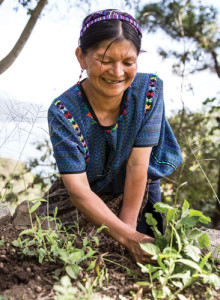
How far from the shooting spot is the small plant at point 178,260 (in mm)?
1477

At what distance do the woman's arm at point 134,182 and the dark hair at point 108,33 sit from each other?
66 centimetres

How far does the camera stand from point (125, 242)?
71.7 inches

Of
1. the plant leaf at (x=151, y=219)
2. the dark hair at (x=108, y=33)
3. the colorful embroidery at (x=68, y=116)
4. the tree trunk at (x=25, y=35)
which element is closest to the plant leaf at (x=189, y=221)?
the plant leaf at (x=151, y=219)

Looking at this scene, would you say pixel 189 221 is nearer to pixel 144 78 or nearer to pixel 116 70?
pixel 116 70

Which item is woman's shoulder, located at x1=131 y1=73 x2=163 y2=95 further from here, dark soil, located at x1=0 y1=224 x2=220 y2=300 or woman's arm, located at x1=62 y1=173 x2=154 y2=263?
dark soil, located at x1=0 y1=224 x2=220 y2=300

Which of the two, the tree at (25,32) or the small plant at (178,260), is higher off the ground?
the tree at (25,32)

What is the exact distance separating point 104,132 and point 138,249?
2.70ft

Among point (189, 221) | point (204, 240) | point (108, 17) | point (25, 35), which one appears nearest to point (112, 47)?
point (108, 17)

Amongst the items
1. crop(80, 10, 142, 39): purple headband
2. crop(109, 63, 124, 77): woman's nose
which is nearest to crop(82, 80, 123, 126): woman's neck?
crop(109, 63, 124, 77): woman's nose

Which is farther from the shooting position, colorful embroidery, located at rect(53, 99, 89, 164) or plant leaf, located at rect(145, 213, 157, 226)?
colorful embroidery, located at rect(53, 99, 89, 164)

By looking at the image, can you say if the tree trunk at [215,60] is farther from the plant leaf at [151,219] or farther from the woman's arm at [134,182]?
the plant leaf at [151,219]

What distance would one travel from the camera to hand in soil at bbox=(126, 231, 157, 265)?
1.72m

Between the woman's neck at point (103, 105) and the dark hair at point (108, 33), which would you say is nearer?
the dark hair at point (108, 33)

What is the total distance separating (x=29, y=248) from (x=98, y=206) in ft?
1.33
